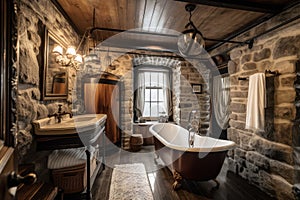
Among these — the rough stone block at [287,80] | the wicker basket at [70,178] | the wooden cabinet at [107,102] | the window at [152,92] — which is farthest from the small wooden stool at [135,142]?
the rough stone block at [287,80]

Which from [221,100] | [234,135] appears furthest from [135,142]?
[221,100]

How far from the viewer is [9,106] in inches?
23.2

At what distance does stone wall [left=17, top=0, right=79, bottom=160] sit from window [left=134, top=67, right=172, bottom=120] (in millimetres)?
2955

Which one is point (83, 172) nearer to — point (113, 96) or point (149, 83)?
point (113, 96)

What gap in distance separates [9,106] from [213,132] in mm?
3911

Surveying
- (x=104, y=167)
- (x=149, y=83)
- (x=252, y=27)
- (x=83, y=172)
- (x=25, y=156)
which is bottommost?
(x=104, y=167)

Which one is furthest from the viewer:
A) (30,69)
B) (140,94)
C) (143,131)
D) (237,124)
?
(140,94)

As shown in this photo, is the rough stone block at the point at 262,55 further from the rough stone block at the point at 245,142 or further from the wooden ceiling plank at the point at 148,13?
the wooden ceiling plank at the point at 148,13

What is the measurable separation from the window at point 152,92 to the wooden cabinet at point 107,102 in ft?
4.07

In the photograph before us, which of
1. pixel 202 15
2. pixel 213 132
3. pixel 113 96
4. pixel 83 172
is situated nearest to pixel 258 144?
pixel 213 132

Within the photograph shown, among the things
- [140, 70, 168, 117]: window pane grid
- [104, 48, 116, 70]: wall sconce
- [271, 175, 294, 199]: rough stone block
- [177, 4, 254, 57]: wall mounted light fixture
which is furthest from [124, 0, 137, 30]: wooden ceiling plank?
[271, 175, 294, 199]: rough stone block

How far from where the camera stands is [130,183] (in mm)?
2244

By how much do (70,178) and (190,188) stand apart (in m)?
1.58

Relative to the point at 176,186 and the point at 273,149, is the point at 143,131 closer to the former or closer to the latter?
the point at 176,186
